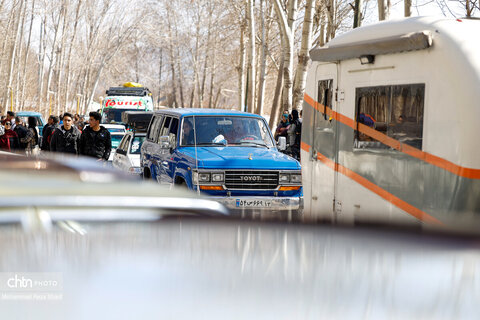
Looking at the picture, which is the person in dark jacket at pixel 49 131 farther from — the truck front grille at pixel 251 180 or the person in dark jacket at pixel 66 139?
the truck front grille at pixel 251 180

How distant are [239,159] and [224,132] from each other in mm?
1086

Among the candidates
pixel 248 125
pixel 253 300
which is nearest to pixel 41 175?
pixel 253 300

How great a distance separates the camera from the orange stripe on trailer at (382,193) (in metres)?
7.14

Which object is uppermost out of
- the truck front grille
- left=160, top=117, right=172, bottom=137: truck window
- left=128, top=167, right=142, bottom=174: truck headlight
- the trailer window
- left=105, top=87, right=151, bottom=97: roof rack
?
left=105, top=87, right=151, bottom=97: roof rack

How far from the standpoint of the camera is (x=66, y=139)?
41.1 ft

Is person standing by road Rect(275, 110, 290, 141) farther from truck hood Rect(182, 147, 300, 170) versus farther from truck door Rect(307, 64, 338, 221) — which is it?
truck door Rect(307, 64, 338, 221)

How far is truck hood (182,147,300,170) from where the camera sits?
10578mm

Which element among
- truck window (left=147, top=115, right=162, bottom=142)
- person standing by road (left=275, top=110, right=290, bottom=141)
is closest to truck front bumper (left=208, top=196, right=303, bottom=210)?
truck window (left=147, top=115, right=162, bottom=142)

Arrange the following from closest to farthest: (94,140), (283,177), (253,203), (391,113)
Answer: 1. (391,113)
2. (253,203)
3. (283,177)
4. (94,140)

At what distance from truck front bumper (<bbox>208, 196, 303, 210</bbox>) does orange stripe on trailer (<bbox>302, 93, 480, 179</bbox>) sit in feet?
6.02

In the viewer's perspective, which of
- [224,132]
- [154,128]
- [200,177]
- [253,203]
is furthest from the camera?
[154,128]

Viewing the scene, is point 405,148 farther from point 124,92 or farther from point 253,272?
point 124,92

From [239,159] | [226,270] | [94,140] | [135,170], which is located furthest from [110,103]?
[226,270]

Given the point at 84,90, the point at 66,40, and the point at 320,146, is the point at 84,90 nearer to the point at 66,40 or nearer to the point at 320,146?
the point at 66,40
